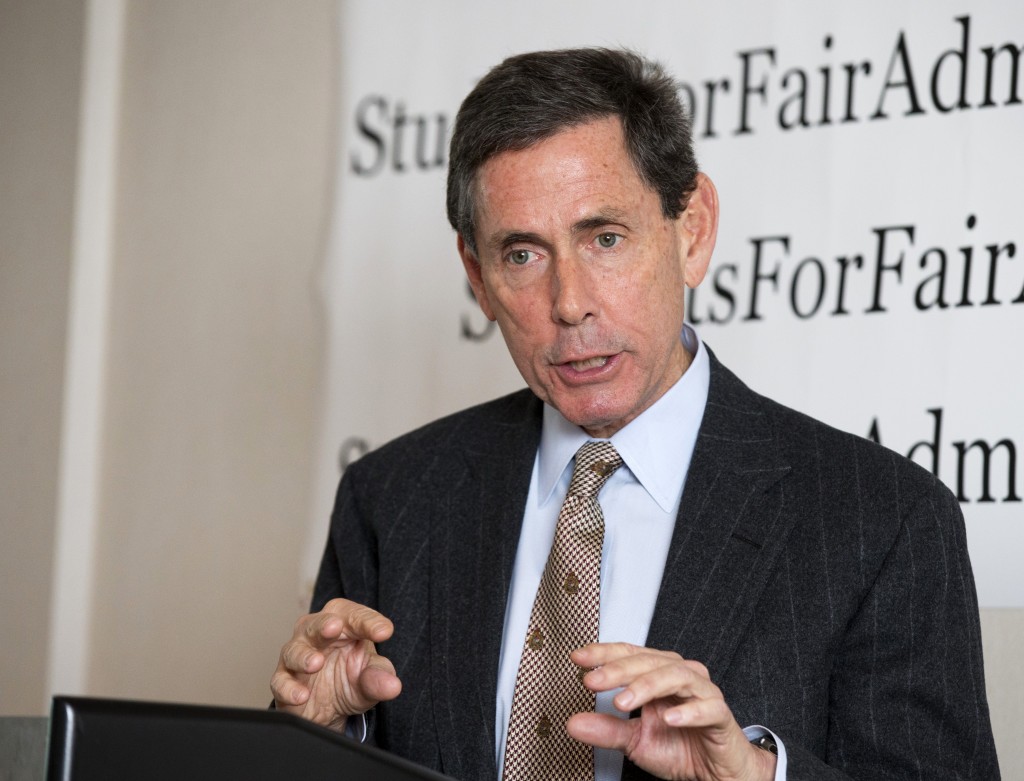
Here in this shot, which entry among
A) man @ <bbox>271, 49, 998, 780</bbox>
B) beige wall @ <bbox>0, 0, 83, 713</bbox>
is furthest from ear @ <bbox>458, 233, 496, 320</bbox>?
beige wall @ <bbox>0, 0, 83, 713</bbox>

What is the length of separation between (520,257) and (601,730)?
716 millimetres

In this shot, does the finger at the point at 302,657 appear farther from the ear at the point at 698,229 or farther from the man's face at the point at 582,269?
the ear at the point at 698,229

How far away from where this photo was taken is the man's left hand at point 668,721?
1.13m

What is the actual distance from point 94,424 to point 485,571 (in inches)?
75.2

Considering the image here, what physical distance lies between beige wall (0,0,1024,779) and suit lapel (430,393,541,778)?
46.9 inches

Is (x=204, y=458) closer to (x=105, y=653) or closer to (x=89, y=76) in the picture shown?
(x=105, y=653)

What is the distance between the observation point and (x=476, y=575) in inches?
69.3

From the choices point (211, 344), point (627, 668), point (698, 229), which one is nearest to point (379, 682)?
point (627, 668)

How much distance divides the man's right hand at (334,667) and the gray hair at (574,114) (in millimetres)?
615

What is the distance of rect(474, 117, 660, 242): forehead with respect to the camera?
64.1 inches

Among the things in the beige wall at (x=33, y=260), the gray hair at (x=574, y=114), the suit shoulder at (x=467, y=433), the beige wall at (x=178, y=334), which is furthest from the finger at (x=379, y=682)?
the beige wall at (x=33, y=260)

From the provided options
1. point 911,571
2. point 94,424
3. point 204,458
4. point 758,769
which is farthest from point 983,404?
point 94,424

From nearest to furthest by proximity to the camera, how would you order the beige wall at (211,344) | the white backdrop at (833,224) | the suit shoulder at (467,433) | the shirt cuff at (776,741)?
the shirt cuff at (776,741) → the suit shoulder at (467,433) → the white backdrop at (833,224) → the beige wall at (211,344)

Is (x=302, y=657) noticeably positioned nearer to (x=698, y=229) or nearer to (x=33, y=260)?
(x=698, y=229)
